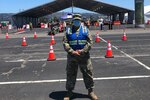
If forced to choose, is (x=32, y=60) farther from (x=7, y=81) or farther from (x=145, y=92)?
(x=145, y=92)

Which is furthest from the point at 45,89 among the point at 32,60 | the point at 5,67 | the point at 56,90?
the point at 32,60

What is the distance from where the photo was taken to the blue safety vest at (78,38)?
7816 mm

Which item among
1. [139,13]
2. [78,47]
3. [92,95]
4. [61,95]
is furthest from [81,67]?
[139,13]

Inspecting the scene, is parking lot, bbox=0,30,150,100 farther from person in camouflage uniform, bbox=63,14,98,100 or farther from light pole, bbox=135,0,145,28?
light pole, bbox=135,0,145,28

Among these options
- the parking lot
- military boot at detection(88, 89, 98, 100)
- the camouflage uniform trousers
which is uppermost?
the camouflage uniform trousers

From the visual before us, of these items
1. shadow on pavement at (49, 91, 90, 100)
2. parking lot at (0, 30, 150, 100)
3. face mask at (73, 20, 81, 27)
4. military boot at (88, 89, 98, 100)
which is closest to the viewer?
face mask at (73, 20, 81, 27)

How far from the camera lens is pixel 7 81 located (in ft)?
35.2

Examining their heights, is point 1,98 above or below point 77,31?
below

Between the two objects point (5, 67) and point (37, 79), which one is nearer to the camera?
point (37, 79)

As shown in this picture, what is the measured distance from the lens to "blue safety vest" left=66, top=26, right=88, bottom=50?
25.6 feet

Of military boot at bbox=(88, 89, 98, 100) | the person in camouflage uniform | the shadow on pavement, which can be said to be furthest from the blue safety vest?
the shadow on pavement

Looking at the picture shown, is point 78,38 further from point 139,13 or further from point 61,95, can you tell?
point 139,13

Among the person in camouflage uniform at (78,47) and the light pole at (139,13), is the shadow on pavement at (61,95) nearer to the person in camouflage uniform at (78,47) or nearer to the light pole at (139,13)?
the person in camouflage uniform at (78,47)

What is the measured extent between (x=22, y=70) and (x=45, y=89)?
373cm
